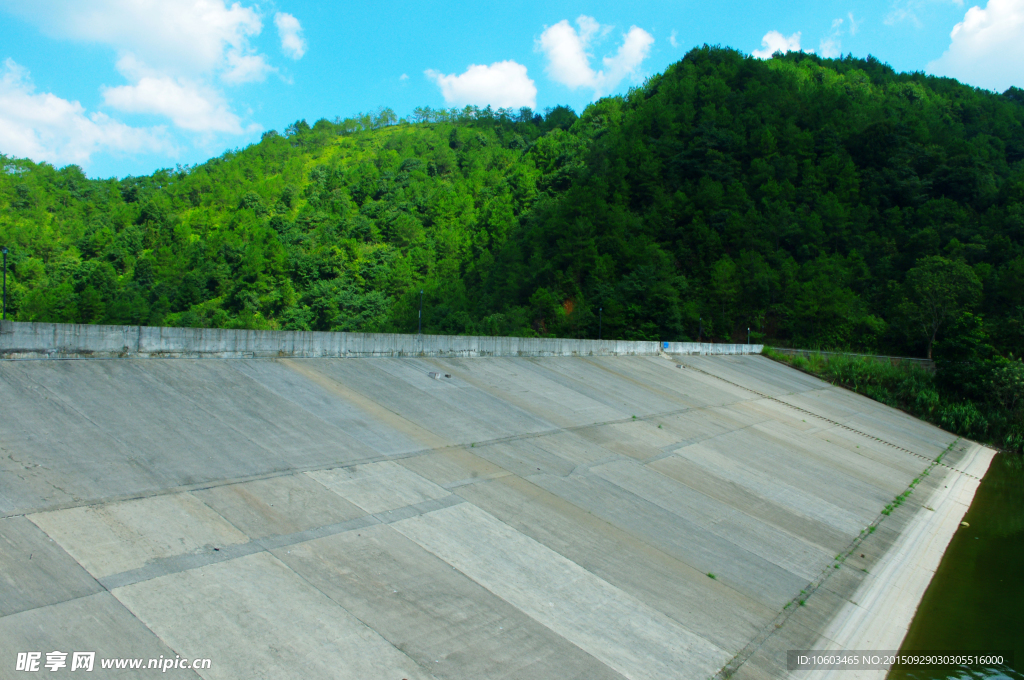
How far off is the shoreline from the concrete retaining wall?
12.3 m

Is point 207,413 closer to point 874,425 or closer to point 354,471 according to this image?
point 354,471

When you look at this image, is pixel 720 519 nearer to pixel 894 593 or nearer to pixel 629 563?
pixel 894 593

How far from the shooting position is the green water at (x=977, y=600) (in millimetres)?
9906

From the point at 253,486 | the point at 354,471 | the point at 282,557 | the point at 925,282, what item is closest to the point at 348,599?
the point at 282,557

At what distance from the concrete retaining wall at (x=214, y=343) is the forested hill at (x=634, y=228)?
38393mm

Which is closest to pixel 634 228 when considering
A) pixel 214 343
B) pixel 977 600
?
pixel 977 600

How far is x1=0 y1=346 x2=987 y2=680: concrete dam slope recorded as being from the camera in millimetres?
5758

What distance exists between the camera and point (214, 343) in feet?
44.3

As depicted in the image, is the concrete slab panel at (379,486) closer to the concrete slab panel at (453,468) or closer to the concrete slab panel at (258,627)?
the concrete slab panel at (453,468)

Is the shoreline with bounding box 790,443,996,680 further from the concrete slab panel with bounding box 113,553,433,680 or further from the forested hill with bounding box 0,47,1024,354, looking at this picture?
the forested hill with bounding box 0,47,1024,354

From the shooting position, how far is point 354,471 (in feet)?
32.3

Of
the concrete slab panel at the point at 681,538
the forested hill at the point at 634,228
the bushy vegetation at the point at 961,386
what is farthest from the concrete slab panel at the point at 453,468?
the forested hill at the point at 634,228

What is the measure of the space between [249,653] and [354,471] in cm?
450

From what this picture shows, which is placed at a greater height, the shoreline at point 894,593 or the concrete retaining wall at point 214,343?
the concrete retaining wall at point 214,343
